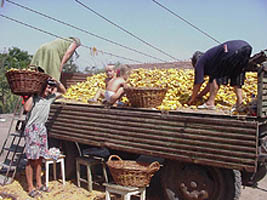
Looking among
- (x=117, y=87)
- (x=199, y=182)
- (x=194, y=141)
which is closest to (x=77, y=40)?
(x=117, y=87)

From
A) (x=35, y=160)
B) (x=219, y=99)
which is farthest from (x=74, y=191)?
(x=219, y=99)

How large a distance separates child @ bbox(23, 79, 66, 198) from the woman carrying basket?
57.8 inches

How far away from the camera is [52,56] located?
6543 mm

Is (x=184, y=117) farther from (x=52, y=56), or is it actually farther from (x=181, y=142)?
(x=52, y=56)

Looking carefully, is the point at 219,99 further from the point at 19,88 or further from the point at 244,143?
the point at 19,88

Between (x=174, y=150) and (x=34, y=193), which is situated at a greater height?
(x=174, y=150)

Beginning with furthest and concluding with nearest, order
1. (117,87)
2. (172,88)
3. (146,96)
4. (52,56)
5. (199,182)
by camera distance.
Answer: (52,56), (172,88), (117,87), (146,96), (199,182)

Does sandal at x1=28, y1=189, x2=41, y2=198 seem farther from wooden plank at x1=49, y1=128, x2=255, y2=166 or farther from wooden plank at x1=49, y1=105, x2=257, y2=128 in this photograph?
wooden plank at x1=49, y1=105, x2=257, y2=128

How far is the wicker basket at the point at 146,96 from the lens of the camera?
4.15 m

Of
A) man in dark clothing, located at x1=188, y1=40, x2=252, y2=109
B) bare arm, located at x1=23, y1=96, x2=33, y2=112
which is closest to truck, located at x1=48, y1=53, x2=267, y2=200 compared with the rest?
man in dark clothing, located at x1=188, y1=40, x2=252, y2=109

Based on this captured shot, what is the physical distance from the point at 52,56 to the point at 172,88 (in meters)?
2.94

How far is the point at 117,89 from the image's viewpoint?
504 centimetres

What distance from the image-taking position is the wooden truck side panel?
10.2ft

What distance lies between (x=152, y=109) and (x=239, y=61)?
5.09 feet
